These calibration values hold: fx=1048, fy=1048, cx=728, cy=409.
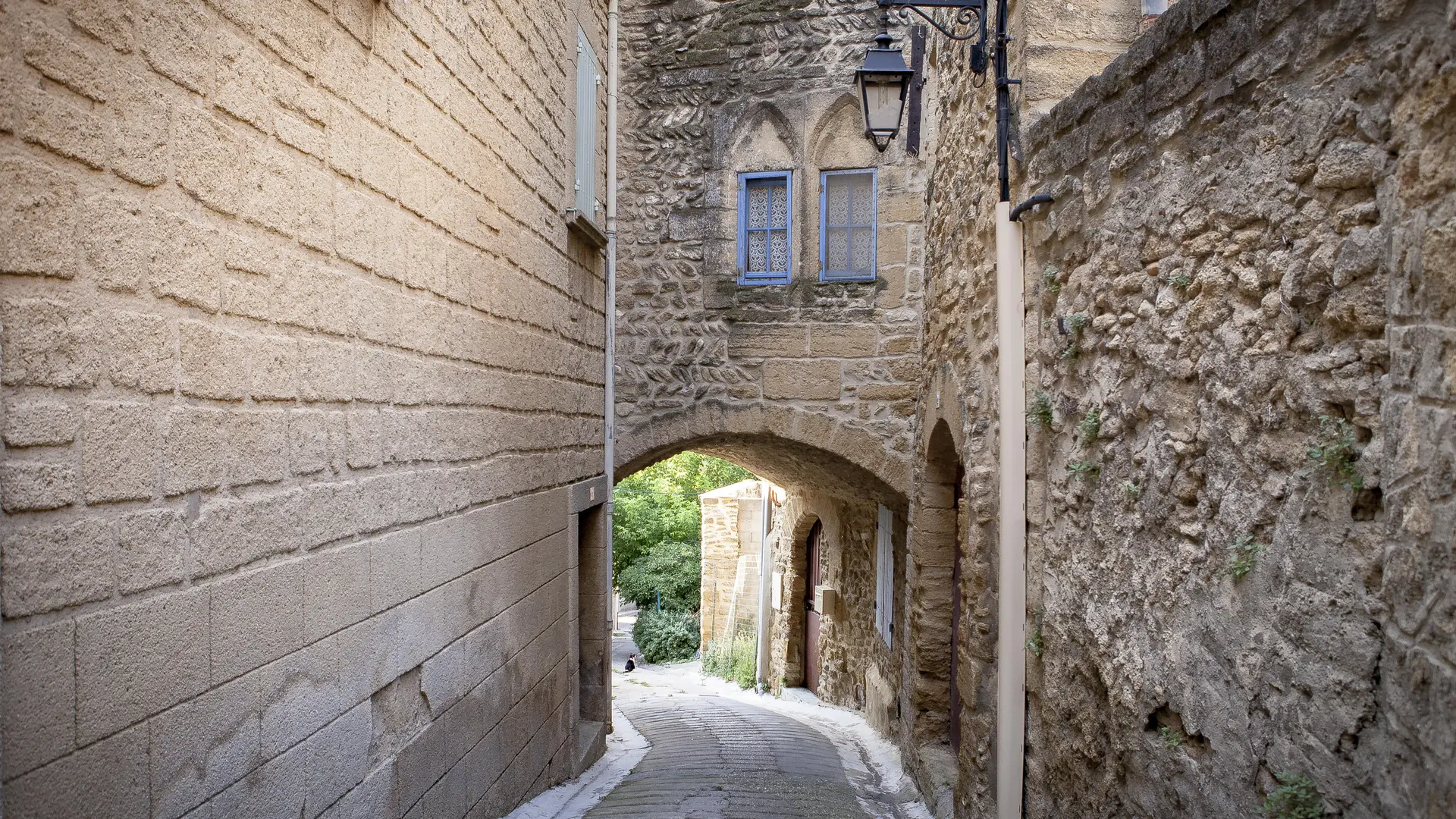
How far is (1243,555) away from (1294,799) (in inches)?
20.2

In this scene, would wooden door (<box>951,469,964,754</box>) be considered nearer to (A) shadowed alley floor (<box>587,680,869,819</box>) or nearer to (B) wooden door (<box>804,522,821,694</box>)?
(A) shadowed alley floor (<box>587,680,869,819</box>)

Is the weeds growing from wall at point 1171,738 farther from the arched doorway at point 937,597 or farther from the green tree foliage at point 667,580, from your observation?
the green tree foliage at point 667,580

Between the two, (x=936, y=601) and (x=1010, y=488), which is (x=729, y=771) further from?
(x=1010, y=488)

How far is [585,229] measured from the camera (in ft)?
20.6

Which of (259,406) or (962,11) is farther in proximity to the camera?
(962,11)

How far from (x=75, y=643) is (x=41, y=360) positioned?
53 centimetres

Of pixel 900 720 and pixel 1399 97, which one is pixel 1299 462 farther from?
pixel 900 720

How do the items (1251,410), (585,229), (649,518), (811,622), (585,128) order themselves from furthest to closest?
(649,518), (811,622), (585,128), (585,229), (1251,410)

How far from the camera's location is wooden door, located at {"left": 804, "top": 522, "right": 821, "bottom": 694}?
1404cm

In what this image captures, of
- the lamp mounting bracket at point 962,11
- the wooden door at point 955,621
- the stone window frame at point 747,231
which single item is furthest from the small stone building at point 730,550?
the lamp mounting bracket at point 962,11

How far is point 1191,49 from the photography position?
8.52 ft

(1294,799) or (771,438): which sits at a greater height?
(771,438)

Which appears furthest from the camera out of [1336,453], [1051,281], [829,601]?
[829,601]

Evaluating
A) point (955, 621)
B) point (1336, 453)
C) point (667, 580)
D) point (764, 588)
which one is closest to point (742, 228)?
point (955, 621)
